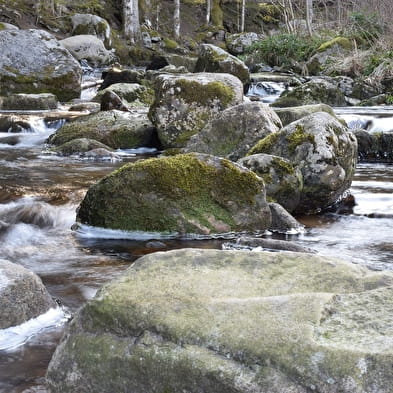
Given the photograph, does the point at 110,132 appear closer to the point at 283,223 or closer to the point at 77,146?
the point at 77,146

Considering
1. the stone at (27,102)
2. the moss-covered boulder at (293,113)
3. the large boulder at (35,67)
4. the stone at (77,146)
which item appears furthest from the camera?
the large boulder at (35,67)

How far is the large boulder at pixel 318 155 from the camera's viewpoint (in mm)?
7047

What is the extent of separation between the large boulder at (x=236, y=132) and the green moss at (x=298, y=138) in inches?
47.7

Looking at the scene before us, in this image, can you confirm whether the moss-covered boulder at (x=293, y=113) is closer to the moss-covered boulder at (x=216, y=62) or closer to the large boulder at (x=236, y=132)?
the large boulder at (x=236, y=132)

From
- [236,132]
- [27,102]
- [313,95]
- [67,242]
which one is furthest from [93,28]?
[67,242]

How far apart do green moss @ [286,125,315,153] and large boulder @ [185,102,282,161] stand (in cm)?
121

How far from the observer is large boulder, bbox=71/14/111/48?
94.2 ft

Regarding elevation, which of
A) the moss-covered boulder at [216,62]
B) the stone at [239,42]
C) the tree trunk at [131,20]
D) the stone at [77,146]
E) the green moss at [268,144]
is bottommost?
the stone at [77,146]

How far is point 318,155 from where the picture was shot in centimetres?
709

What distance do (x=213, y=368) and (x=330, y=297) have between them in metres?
0.55

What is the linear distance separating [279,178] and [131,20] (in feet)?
82.1

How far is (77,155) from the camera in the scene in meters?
10.7

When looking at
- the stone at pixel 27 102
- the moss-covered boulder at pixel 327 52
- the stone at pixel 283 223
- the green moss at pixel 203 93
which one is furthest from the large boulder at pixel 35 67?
the stone at pixel 283 223

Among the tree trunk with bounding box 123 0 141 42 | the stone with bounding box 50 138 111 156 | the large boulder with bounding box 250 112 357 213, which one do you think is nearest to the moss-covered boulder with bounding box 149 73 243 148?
the stone with bounding box 50 138 111 156
